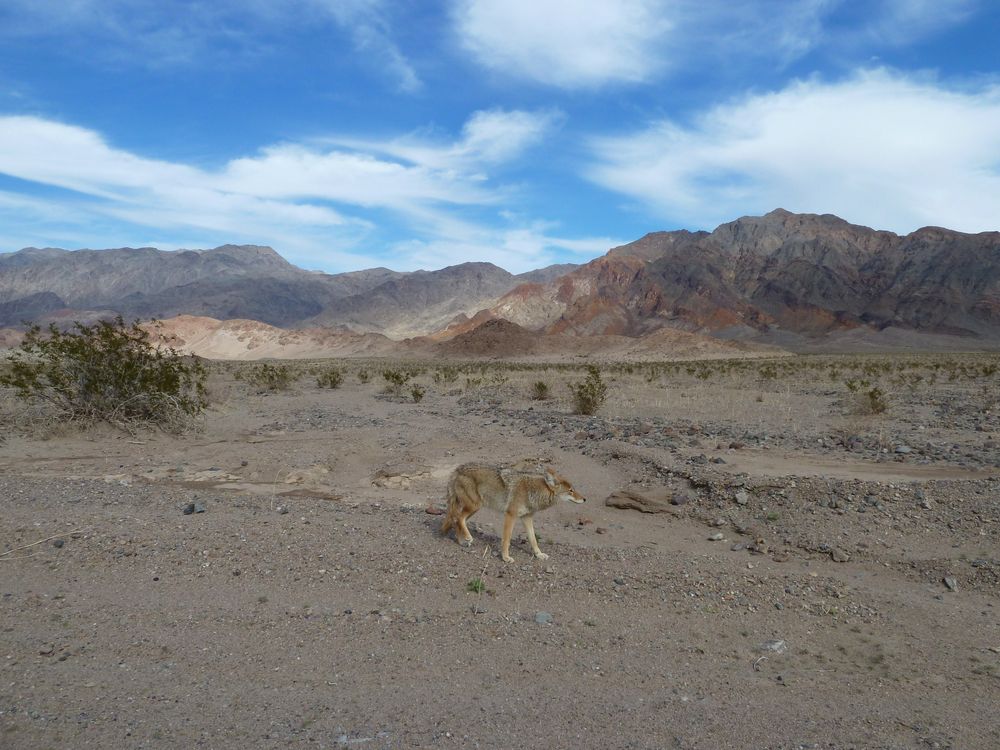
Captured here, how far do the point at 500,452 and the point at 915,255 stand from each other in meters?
178

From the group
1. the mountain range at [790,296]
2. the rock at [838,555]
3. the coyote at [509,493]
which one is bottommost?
the rock at [838,555]

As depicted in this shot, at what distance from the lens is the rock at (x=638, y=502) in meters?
10.7

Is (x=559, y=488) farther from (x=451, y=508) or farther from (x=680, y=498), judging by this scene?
(x=680, y=498)

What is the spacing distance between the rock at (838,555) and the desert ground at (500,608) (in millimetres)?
27

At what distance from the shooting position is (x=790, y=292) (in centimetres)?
14650

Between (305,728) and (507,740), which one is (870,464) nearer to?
(507,740)

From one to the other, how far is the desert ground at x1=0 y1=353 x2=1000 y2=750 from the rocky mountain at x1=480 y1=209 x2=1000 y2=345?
12677cm

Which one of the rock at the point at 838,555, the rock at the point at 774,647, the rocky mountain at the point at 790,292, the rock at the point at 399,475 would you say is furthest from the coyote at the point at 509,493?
the rocky mountain at the point at 790,292

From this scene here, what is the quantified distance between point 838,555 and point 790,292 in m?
152

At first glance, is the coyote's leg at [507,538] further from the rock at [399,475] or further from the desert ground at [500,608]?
the rock at [399,475]

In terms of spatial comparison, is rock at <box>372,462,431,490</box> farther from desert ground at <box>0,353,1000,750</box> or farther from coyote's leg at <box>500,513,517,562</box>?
coyote's leg at <box>500,513,517,562</box>

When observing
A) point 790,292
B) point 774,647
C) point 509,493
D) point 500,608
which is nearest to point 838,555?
point 774,647

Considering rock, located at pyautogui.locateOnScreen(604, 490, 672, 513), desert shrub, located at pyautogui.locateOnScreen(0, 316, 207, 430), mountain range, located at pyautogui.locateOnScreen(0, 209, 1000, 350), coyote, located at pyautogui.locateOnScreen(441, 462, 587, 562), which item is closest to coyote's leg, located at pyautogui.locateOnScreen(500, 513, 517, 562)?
coyote, located at pyautogui.locateOnScreen(441, 462, 587, 562)

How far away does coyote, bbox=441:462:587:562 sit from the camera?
7.62m
